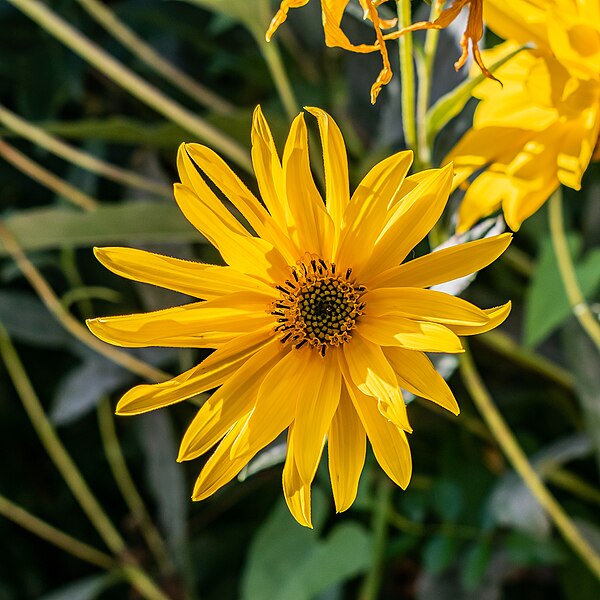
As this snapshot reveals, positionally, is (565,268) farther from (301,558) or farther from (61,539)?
(61,539)

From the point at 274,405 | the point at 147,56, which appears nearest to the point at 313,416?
the point at 274,405

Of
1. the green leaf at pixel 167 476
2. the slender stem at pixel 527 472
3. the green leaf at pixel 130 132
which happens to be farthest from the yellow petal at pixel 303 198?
the green leaf at pixel 167 476

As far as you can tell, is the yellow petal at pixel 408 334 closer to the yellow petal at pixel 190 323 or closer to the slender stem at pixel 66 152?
the yellow petal at pixel 190 323

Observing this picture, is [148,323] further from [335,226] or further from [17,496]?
[17,496]

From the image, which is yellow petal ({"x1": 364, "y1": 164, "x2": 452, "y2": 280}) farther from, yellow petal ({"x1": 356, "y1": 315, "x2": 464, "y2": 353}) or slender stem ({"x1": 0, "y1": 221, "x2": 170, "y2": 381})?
slender stem ({"x1": 0, "y1": 221, "x2": 170, "y2": 381})

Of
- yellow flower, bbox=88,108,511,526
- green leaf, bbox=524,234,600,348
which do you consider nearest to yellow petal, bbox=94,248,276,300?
yellow flower, bbox=88,108,511,526

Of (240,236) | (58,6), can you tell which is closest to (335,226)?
(240,236)
